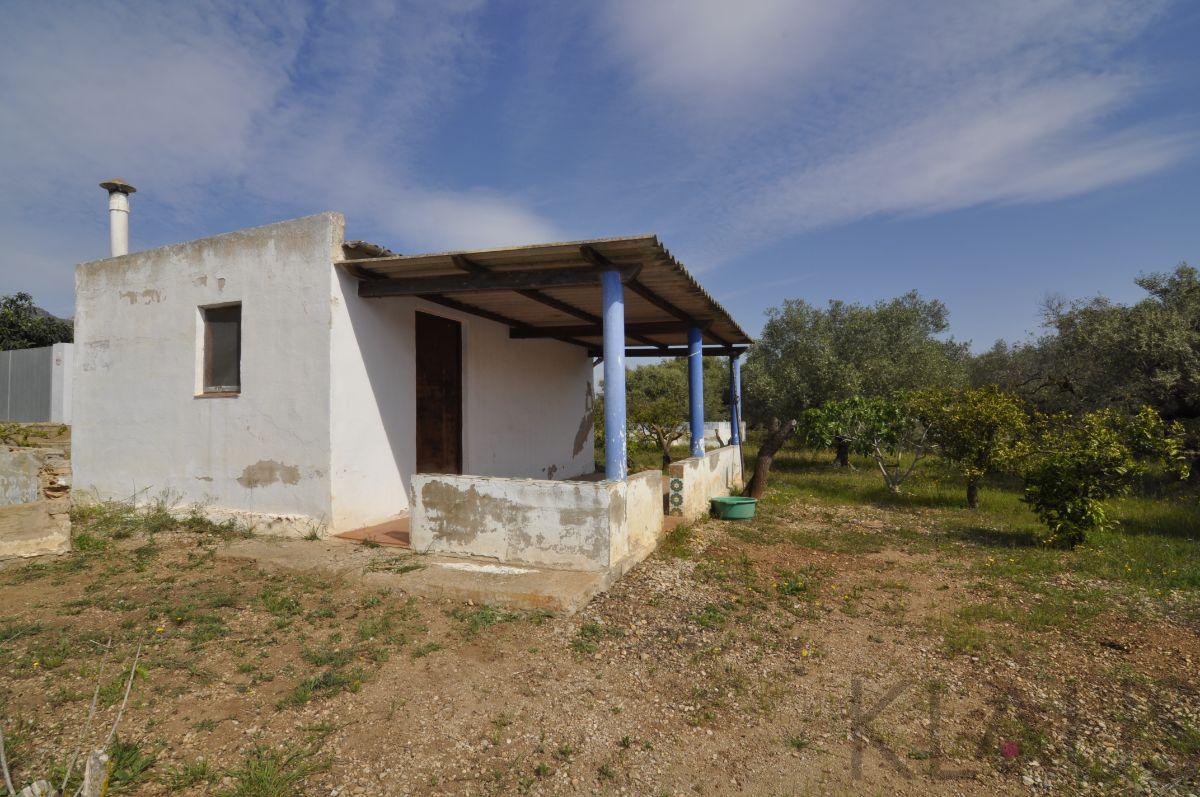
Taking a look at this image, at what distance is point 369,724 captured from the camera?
3.02 meters

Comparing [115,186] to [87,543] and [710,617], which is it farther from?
[710,617]

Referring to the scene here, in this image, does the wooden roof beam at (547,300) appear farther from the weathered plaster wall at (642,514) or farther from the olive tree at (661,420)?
the weathered plaster wall at (642,514)

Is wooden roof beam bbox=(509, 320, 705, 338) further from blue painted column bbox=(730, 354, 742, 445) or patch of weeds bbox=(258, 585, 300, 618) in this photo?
patch of weeds bbox=(258, 585, 300, 618)

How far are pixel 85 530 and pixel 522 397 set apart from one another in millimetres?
5950

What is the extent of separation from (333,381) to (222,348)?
1828 mm

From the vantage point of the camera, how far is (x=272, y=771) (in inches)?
102

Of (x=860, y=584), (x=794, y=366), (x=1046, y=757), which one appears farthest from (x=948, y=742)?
(x=794, y=366)

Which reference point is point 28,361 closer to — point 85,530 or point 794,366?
point 85,530

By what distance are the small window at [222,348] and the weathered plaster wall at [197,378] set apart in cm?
12

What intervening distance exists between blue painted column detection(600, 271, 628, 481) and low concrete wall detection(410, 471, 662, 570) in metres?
0.27

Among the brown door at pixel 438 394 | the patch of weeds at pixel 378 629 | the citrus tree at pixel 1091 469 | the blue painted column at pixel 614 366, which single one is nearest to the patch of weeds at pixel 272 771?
the patch of weeds at pixel 378 629

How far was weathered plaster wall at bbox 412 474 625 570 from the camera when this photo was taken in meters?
5.27

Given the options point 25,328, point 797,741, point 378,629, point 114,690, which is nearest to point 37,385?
point 25,328

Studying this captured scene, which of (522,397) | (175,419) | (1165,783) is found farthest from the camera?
(522,397)
